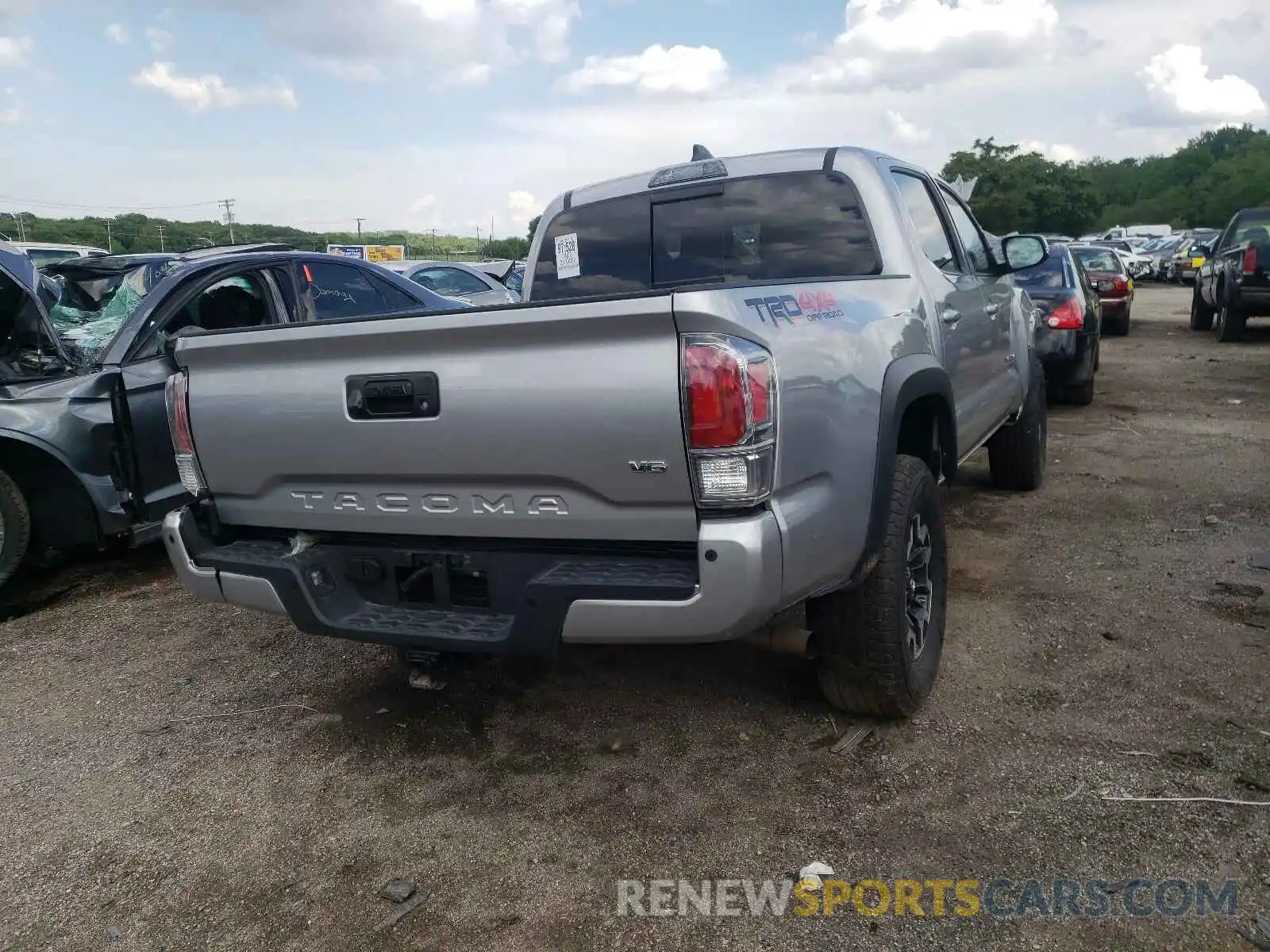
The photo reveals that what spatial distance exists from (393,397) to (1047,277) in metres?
8.04

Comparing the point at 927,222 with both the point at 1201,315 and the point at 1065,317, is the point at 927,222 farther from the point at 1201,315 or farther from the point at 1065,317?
the point at 1201,315

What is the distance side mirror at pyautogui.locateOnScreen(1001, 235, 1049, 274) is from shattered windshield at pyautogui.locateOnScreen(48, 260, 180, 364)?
15.2 ft

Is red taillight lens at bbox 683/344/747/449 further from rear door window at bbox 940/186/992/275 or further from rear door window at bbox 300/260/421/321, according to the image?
rear door window at bbox 300/260/421/321

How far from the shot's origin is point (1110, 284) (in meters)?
14.5

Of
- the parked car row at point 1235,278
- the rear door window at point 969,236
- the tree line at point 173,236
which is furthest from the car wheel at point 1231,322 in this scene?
the tree line at point 173,236

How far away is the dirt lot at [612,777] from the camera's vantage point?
8.20 ft

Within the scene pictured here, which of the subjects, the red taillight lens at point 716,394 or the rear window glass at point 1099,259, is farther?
the rear window glass at point 1099,259

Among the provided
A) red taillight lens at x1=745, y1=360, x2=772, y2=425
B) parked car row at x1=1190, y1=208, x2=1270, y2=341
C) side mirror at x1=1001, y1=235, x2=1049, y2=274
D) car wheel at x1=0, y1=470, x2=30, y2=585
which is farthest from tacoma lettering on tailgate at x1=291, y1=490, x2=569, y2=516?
parked car row at x1=1190, y1=208, x2=1270, y2=341

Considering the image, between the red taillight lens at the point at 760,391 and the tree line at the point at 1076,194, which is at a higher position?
the tree line at the point at 1076,194

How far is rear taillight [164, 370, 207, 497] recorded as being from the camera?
10.3 ft

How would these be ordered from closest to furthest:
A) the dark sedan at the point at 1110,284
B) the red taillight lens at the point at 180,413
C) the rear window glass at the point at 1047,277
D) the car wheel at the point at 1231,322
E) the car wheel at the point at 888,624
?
the car wheel at the point at 888,624
the red taillight lens at the point at 180,413
the rear window glass at the point at 1047,277
the car wheel at the point at 1231,322
the dark sedan at the point at 1110,284

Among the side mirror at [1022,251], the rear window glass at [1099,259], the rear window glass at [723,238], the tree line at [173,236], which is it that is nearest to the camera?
the rear window glass at [723,238]

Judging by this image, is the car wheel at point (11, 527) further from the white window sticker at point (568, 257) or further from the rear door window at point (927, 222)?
the rear door window at point (927, 222)

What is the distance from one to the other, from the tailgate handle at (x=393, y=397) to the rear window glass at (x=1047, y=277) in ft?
25.0
